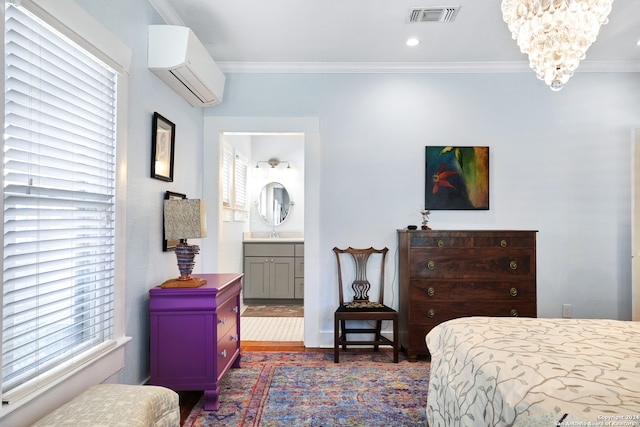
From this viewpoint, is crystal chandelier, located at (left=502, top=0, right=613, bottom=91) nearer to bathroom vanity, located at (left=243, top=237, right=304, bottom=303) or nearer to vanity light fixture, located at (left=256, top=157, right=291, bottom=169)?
bathroom vanity, located at (left=243, top=237, right=304, bottom=303)

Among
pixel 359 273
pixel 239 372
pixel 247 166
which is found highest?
pixel 247 166

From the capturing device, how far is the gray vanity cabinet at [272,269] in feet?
17.5

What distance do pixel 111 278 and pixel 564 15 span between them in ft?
8.63

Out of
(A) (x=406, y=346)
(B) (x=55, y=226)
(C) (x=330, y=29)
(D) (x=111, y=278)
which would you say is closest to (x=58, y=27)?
(B) (x=55, y=226)

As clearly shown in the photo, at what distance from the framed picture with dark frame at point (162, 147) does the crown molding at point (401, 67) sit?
1160 millimetres

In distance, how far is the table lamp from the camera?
249 centimetres

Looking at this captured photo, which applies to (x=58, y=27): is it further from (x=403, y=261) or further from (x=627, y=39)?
(x=627, y=39)

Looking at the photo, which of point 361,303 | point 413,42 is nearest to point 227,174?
point 361,303

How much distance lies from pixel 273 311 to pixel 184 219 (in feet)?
9.33

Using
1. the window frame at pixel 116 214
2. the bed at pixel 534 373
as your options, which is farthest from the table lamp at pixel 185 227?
the bed at pixel 534 373

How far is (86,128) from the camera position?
184 cm

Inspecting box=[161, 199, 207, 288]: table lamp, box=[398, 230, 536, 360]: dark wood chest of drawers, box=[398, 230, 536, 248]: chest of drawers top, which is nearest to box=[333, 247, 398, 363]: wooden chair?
box=[398, 230, 536, 360]: dark wood chest of drawers

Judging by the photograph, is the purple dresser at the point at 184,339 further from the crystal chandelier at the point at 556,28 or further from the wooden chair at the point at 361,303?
the crystal chandelier at the point at 556,28

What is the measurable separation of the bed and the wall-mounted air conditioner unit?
90.6 inches
